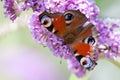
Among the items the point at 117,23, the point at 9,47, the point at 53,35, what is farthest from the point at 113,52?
the point at 9,47

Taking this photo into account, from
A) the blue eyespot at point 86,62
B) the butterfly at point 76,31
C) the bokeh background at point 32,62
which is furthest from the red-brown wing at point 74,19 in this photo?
the bokeh background at point 32,62

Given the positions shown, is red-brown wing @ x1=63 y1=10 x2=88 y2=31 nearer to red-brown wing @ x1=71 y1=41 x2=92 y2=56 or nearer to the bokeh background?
red-brown wing @ x1=71 y1=41 x2=92 y2=56

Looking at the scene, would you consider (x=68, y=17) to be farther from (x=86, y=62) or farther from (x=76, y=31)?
(x=86, y=62)

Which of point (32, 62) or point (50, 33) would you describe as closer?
point (50, 33)

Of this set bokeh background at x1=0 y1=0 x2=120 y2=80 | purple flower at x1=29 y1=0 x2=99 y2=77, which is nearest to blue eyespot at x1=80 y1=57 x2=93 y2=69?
purple flower at x1=29 y1=0 x2=99 y2=77

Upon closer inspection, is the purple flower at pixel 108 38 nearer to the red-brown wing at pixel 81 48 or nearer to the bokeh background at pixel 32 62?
the red-brown wing at pixel 81 48

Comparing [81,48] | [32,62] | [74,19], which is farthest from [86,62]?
[32,62]
